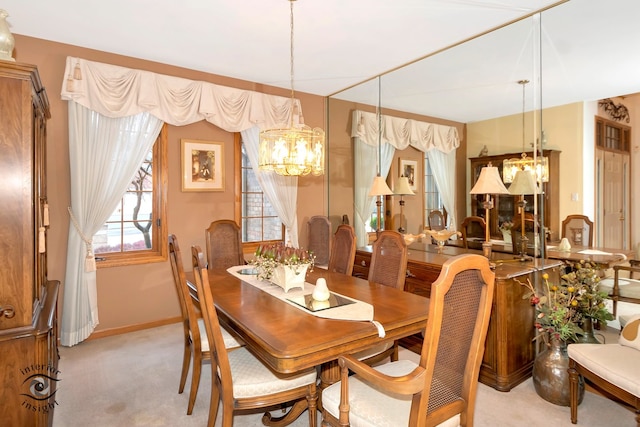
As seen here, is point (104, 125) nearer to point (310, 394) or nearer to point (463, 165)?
point (310, 394)

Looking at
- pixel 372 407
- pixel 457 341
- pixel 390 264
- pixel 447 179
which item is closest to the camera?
pixel 457 341

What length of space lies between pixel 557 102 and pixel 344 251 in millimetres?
2024

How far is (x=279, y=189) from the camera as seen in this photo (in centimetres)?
472

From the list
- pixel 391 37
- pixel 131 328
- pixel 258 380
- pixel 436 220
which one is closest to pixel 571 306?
pixel 436 220

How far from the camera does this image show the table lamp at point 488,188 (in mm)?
3141

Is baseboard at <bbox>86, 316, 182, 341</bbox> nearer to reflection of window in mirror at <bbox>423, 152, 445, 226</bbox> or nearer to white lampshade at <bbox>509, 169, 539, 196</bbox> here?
reflection of window in mirror at <bbox>423, 152, 445, 226</bbox>

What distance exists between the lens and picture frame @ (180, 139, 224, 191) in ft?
13.4

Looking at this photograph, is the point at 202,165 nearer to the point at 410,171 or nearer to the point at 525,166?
the point at 410,171

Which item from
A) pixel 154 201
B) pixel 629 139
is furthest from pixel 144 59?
pixel 629 139

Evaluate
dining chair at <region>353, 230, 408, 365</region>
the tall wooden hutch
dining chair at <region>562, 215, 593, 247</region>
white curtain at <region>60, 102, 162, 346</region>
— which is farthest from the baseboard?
dining chair at <region>562, 215, 593, 247</region>

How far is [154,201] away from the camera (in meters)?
3.97

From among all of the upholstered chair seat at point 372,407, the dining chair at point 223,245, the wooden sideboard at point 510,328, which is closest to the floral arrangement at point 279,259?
the upholstered chair seat at point 372,407

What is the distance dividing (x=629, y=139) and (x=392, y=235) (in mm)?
→ 1780

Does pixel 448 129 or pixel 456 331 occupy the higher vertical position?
pixel 448 129
